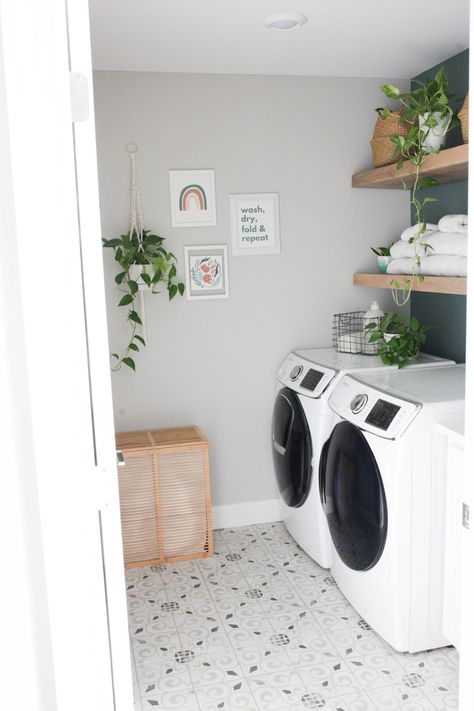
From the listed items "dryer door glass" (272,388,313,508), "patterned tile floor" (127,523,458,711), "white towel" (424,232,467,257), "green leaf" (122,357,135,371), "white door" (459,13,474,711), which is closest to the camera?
"white door" (459,13,474,711)

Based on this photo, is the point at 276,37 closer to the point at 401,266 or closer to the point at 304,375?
the point at 401,266

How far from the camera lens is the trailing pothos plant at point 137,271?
10.4 feet

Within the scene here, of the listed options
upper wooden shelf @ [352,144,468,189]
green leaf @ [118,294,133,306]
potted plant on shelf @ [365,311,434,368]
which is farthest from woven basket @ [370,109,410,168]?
green leaf @ [118,294,133,306]

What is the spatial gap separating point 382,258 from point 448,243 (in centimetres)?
60

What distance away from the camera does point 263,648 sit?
2539 millimetres

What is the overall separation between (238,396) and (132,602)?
1128 mm

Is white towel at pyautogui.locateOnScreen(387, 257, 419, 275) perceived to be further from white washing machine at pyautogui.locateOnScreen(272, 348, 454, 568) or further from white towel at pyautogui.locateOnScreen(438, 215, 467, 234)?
white washing machine at pyautogui.locateOnScreen(272, 348, 454, 568)

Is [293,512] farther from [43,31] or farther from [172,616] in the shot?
[43,31]

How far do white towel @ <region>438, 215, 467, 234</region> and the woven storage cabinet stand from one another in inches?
55.3

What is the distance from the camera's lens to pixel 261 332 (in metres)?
3.52

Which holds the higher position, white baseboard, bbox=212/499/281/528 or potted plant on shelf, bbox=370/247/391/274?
potted plant on shelf, bbox=370/247/391/274

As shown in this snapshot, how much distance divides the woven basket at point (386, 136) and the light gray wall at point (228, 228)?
26 cm

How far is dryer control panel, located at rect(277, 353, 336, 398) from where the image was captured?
117 inches

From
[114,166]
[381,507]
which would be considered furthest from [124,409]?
[381,507]
